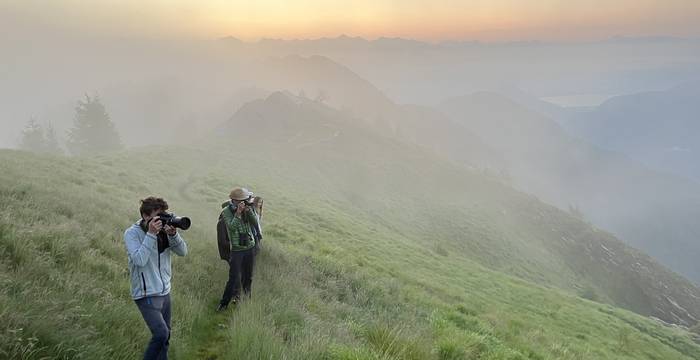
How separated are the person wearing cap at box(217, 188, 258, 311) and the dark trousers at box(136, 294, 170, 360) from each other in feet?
9.64

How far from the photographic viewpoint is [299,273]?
10.8 metres

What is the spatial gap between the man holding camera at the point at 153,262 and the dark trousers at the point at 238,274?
8.78 ft

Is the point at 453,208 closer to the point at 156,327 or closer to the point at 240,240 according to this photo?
the point at 240,240

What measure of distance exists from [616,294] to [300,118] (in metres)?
76.6

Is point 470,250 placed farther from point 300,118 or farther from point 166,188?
point 300,118

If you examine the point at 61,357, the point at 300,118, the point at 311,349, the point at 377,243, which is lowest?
the point at 377,243

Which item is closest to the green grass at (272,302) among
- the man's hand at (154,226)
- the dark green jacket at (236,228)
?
the dark green jacket at (236,228)

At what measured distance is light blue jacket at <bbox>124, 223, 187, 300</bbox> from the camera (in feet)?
16.5

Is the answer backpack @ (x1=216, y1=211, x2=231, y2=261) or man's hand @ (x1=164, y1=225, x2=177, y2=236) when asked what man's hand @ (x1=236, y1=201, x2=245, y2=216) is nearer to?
backpack @ (x1=216, y1=211, x2=231, y2=261)

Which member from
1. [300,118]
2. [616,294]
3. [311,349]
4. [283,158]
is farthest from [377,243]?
[300,118]

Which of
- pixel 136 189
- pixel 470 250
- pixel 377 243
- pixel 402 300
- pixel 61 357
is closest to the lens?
pixel 61 357

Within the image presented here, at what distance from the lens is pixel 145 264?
200 inches

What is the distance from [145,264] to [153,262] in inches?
7.4

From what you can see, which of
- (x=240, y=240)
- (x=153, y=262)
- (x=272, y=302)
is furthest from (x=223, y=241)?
(x=153, y=262)
